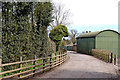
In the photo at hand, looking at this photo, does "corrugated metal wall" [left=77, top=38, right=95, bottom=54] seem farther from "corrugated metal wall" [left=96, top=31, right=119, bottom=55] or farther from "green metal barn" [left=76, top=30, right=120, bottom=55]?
"corrugated metal wall" [left=96, top=31, right=119, bottom=55]

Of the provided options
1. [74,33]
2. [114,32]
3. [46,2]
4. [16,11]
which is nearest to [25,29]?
[16,11]

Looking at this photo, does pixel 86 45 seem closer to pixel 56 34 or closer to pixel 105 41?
pixel 105 41

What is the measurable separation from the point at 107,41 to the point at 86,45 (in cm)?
528

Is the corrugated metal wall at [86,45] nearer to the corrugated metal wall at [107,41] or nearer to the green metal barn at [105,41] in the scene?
the green metal barn at [105,41]

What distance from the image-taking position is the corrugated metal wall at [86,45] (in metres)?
34.6

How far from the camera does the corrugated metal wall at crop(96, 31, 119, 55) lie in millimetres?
33625

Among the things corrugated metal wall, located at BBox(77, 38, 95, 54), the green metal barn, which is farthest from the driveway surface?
corrugated metal wall, located at BBox(77, 38, 95, 54)

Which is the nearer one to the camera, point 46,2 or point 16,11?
point 16,11

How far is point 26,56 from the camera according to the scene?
11.8m

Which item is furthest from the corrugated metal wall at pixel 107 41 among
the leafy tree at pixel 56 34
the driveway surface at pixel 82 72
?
the driveway surface at pixel 82 72

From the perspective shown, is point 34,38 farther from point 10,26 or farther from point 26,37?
point 10,26

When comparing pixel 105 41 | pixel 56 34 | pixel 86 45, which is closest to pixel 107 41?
pixel 105 41

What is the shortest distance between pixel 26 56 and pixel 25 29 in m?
1.83

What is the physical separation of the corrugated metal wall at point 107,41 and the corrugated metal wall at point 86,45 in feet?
Answer: 3.78
